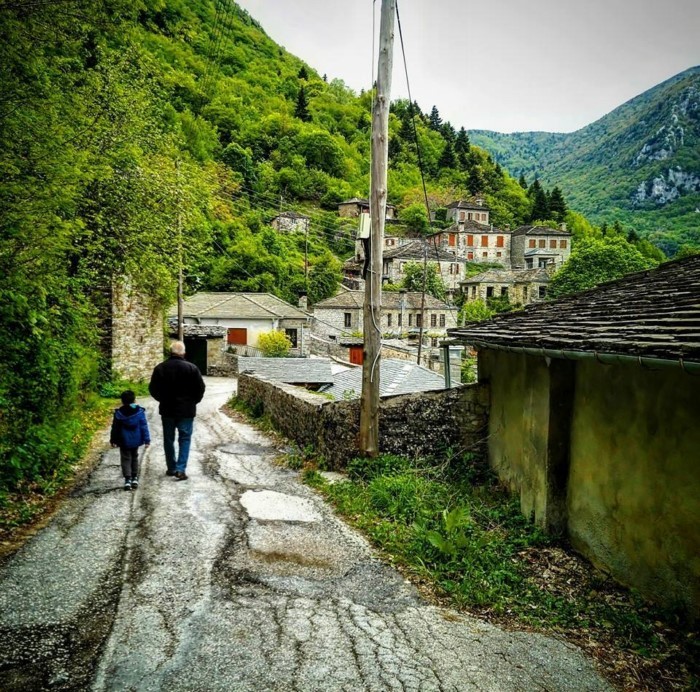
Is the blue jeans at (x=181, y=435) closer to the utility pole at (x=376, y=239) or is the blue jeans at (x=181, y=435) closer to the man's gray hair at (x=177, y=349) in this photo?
the man's gray hair at (x=177, y=349)

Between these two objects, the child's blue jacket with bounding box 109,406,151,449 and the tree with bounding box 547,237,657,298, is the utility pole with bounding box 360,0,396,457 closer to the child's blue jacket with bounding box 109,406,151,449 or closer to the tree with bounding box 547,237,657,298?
the child's blue jacket with bounding box 109,406,151,449

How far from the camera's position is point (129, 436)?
6.31 metres

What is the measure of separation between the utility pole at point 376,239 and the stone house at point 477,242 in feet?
261

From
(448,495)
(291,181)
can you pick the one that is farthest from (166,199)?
(291,181)

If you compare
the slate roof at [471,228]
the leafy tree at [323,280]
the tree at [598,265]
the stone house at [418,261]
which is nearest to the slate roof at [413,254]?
the stone house at [418,261]

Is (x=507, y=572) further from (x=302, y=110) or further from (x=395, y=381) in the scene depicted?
(x=302, y=110)

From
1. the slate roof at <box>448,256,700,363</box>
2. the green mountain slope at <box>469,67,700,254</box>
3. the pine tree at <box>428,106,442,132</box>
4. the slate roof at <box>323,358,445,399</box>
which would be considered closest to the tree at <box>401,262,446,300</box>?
the slate roof at <box>323,358,445,399</box>

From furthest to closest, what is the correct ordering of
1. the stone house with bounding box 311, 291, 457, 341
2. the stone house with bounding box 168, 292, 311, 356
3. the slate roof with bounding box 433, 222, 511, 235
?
the slate roof with bounding box 433, 222, 511, 235 < the stone house with bounding box 311, 291, 457, 341 < the stone house with bounding box 168, 292, 311, 356

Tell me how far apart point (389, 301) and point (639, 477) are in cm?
5328

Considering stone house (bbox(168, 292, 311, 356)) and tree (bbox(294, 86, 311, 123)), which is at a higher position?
tree (bbox(294, 86, 311, 123))

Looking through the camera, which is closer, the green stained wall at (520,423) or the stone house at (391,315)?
the green stained wall at (520,423)

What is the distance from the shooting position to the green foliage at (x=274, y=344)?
33734 millimetres

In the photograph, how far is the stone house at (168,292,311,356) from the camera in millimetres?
36250

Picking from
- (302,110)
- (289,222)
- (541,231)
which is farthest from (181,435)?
(302,110)
